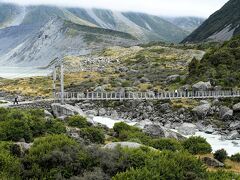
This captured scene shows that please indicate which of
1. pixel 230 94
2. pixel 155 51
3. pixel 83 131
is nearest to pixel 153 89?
pixel 230 94

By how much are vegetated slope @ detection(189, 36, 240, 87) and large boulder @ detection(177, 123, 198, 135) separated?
14884 millimetres

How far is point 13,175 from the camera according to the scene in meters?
17.3

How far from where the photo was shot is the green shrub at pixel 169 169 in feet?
51.2

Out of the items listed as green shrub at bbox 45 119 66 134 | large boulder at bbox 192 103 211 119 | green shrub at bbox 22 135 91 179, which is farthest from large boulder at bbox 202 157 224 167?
large boulder at bbox 192 103 211 119

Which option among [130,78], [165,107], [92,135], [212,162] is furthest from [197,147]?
[130,78]

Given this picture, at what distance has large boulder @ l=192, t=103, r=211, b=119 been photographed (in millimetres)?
53375

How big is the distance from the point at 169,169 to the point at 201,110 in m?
37.7

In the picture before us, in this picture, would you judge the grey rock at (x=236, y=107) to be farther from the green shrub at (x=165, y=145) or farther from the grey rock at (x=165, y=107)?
the green shrub at (x=165, y=145)

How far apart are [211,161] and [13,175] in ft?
36.3

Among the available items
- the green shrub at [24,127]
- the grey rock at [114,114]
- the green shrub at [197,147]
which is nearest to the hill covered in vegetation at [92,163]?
the green shrub at [24,127]

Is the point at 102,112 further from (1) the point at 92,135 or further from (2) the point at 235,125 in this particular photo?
(1) the point at 92,135

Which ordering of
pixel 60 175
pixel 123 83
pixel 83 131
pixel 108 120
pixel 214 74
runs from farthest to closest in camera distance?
pixel 123 83
pixel 214 74
pixel 108 120
pixel 83 131
pixel 60 175

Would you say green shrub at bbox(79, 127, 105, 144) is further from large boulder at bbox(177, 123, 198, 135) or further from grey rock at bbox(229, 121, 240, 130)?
grey rock at bbox(229, 121, 240, 130)

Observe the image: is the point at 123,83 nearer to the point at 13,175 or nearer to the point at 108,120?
the point at 108,120
